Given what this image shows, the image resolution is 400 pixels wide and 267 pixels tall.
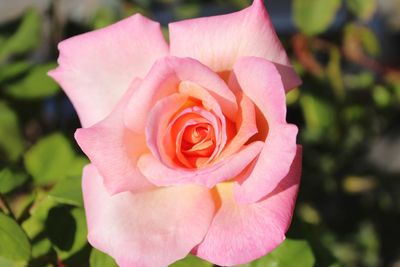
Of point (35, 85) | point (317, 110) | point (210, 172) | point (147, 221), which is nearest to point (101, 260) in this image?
→ point (147, 221)

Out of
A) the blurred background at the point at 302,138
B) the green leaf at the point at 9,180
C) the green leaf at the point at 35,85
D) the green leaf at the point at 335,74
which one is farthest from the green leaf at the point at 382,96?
the green leaf at the point at 9,180

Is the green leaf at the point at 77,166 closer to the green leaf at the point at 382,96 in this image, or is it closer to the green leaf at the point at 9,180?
the green leaf at the point at 9,180

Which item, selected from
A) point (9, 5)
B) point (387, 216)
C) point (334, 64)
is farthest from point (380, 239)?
point (9, 5)

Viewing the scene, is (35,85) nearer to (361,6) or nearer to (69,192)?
(69,192)

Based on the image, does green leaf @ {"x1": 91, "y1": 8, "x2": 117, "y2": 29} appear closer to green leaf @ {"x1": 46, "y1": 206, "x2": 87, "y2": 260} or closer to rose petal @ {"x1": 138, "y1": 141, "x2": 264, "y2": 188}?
green leaf @ {"x1": 46, "y1": 206, "x2": 87, "y2": 260}

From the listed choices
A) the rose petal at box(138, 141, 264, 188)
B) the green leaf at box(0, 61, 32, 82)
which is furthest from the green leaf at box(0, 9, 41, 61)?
the rose petal at box(138, 141, 264, 188)
